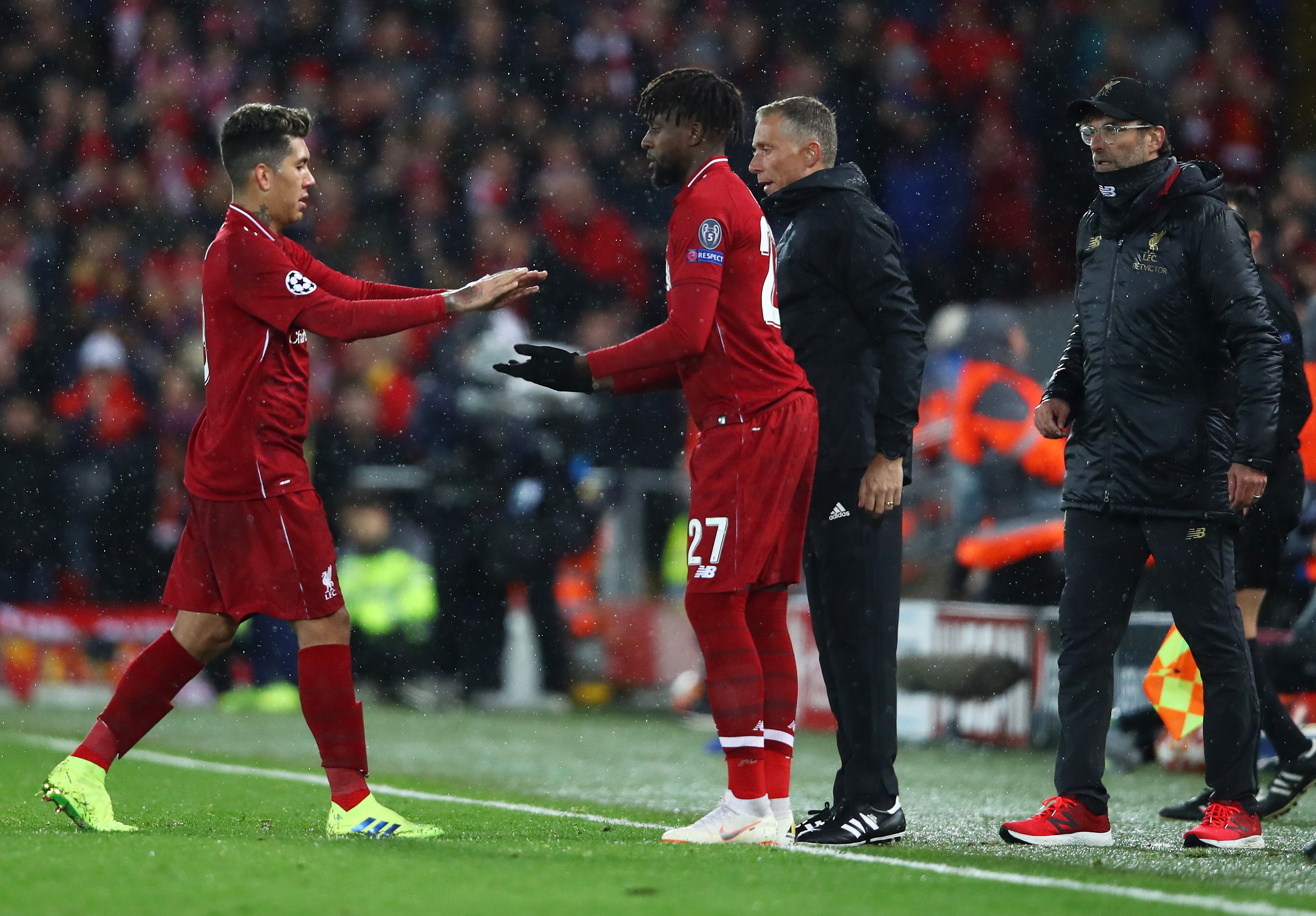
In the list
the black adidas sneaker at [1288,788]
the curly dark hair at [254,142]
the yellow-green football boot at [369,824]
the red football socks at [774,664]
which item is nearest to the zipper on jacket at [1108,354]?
the red football socks at [774,664]

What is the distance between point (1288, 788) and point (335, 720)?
3.27m

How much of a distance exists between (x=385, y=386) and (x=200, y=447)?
7.94m

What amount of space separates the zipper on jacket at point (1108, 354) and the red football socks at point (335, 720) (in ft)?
7.49

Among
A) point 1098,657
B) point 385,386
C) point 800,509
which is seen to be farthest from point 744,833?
point 385,386

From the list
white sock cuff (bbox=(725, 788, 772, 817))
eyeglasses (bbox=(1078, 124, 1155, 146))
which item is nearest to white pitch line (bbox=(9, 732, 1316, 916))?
white sock cuff (bbox=(725, 788, 772, 817))

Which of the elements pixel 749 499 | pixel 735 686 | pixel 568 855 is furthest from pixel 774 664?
pixel 568 855

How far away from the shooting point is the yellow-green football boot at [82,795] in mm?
4863

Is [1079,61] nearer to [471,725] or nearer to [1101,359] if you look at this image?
[471,725]

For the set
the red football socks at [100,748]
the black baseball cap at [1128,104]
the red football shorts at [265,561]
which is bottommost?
the red football socks at [100,748]

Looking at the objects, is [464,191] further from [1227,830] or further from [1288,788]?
[1227,830]

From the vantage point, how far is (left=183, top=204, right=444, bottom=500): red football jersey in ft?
15.8

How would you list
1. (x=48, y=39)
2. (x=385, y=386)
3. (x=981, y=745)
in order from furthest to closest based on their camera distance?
(x=48, y=39)
(x=385, y=386)
(x=981, y=745)

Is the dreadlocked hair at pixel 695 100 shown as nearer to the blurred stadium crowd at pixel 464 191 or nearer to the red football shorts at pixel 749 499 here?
the red football shorts at pixel 749 499

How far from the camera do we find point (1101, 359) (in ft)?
17.2
